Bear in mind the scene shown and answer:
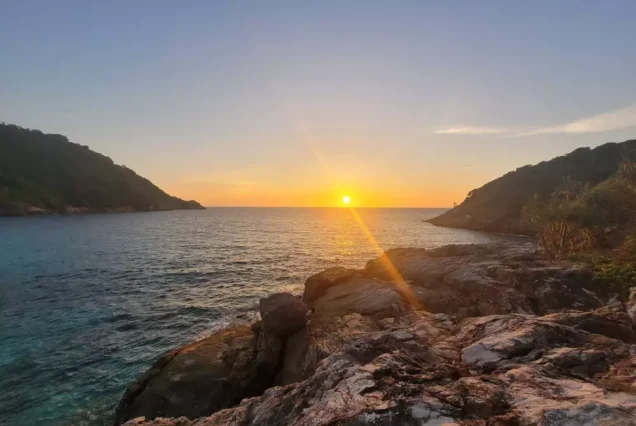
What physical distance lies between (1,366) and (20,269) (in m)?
33.6

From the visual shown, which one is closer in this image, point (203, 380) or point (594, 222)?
point (203, 380)

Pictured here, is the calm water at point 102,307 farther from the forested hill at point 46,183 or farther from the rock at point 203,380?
the forested hill at point 46,183

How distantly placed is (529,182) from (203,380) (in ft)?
485

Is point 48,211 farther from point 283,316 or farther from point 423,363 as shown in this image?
point 423,363

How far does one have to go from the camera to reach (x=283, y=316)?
64.2 feet

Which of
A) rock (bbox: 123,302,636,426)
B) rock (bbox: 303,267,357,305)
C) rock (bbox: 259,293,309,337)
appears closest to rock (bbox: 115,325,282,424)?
rock (bbox: 259,293,309,337)

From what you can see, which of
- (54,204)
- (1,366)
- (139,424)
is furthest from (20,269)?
(54,204)

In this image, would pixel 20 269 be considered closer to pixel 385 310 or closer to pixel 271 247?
pixel 271 247

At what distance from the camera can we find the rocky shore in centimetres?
652

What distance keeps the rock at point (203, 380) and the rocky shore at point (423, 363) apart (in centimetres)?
6

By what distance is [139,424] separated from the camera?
10922 mm

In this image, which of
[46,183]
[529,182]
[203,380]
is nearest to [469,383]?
[203,380]

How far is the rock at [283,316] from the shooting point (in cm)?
1950

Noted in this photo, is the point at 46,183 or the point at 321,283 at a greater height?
the point at 46,183
